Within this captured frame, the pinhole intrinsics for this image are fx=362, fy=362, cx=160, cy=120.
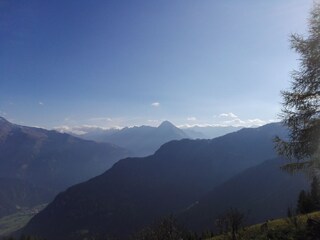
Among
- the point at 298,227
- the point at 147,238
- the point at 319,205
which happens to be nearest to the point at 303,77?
the point at 298,227

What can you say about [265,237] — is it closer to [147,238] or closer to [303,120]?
[303,120]

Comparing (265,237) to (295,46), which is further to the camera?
(265,237)

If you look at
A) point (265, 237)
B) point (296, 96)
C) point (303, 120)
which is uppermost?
point (296, 96)

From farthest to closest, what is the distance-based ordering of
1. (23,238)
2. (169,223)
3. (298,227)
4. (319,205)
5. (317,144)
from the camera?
(23,238), (169,223), (319,205), (298,227), (317,144)

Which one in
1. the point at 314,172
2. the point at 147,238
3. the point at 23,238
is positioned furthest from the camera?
the point at 23,238

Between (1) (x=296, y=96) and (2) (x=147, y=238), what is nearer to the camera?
(1) (x=296, y=96)

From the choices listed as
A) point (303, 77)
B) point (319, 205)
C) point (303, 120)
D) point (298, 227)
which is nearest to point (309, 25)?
point (303, 77)

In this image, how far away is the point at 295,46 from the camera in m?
21.1

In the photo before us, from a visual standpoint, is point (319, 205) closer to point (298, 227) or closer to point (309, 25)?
point (298, 227)

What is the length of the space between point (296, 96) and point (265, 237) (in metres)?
9.13

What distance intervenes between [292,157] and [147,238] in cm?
7560

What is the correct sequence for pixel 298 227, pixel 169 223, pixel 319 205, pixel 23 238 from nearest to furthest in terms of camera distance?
pixel 298 227, pixel 319 205, pixel 169 223, pixel 23 238

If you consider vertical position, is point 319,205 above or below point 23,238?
above

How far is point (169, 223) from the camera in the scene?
79062 mm
